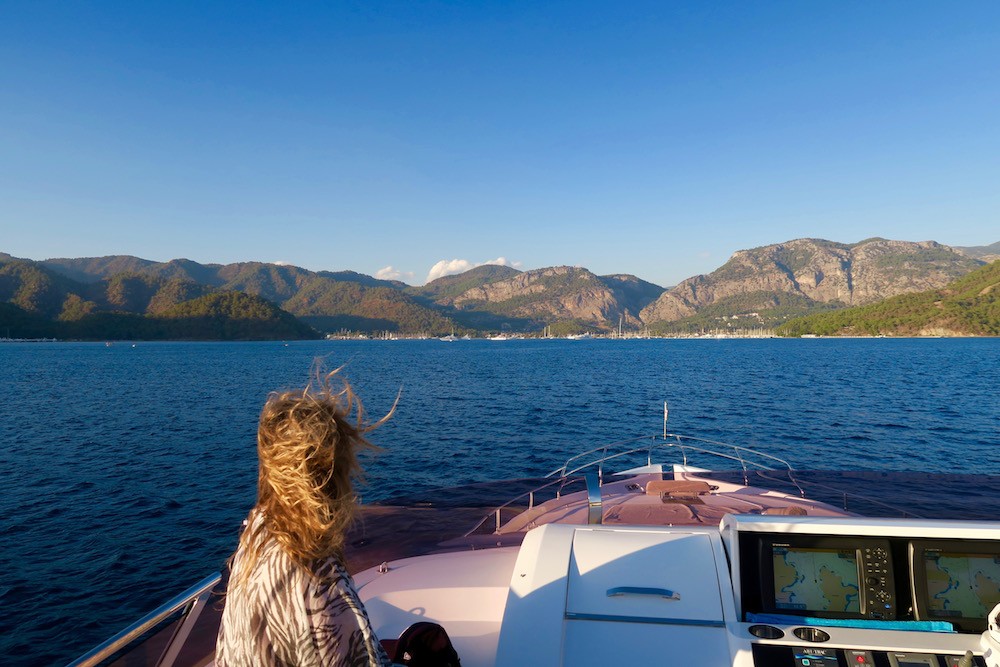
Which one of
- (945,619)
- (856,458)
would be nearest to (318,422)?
(945,619)

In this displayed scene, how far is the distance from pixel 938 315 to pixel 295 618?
211800mm

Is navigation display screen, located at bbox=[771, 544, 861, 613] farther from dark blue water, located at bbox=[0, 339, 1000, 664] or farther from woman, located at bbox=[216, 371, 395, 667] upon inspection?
dark blue water, located at bbox=[0, 339, 1000, 664]

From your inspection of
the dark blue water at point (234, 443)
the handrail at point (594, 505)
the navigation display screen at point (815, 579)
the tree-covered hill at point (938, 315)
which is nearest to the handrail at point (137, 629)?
the handrail at point (594, 505)

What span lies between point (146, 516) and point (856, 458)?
23818 millimetres

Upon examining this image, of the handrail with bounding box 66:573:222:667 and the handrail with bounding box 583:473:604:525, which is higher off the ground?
the handrail with bounding box 583:473:604:525

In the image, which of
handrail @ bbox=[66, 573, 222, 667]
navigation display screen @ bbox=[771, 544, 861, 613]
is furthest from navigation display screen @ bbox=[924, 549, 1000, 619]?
handrail @ bbox=[66, 573, 222, 667]

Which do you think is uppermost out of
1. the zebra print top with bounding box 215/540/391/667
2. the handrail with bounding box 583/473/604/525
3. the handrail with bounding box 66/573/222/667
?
the zebra print top with bounding box 215/540/391/667

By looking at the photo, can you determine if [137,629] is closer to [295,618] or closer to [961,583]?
[295,618]

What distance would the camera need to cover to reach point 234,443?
24.7 meters

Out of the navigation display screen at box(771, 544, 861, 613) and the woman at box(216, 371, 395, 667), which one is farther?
the navigation display screen at box(771, 544, 861, 613)

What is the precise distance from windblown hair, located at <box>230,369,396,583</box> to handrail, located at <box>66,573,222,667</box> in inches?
61.8

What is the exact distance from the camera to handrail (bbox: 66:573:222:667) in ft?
9.66

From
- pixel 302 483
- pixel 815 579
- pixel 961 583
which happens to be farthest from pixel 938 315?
pixel 302 483

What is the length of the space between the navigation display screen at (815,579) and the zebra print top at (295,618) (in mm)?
2214
